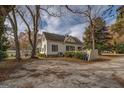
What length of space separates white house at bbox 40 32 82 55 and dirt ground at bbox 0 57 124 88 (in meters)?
0.37

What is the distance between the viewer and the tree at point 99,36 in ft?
14.3

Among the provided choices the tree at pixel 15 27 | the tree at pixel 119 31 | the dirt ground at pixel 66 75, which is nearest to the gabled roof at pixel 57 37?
the dirt ground at pixel 66 75

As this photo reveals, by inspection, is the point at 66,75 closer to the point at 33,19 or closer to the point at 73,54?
the point at 73,54

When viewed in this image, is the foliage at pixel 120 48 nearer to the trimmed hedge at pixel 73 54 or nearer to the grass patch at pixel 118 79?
the grass patch at pixel 118 79

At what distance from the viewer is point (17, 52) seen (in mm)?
4523

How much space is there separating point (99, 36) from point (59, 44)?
96cm

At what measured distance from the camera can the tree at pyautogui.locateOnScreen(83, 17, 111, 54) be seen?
4.34m

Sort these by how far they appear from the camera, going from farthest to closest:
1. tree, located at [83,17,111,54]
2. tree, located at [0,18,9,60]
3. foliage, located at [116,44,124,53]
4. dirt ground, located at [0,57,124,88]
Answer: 1. tree, located at [0,18,9,60]
2. tree, located at [83,17,111,54]
3. foliage, located at [116,44,124,53]
4. dirt ground, located at [0,57,124,88]

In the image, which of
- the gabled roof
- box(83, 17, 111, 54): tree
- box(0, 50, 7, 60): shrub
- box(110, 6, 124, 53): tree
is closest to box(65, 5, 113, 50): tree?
box(83, 17, 111, 54): tree

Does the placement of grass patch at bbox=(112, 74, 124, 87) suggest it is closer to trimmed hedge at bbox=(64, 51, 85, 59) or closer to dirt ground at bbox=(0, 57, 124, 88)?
dirt ground at bbox=(0, 57, 124, 88)

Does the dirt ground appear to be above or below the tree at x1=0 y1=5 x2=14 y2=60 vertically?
below

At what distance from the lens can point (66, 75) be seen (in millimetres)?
3771

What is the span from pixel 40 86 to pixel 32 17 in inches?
87.1
